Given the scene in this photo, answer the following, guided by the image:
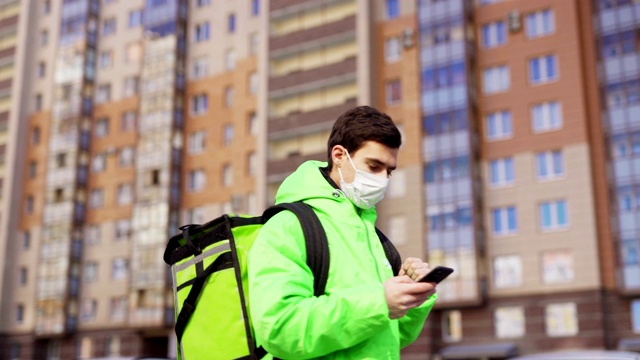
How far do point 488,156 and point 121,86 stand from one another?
88.3ft

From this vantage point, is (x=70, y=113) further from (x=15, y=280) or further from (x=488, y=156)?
(x=488, y=156)

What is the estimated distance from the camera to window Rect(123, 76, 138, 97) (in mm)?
54531

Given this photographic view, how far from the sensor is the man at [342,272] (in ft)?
8.55

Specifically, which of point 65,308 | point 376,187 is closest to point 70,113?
point 65,308

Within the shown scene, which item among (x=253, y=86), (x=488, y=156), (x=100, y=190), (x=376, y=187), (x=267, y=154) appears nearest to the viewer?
(x=376, y=187)

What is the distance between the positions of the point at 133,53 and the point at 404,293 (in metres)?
54.8

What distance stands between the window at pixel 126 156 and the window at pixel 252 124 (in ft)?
31.2

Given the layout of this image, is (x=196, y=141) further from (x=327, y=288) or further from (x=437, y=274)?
(x=437, y=274)

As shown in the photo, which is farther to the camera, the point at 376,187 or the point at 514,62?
the point at 514,62

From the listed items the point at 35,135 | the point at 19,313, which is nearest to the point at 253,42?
the point at 35,135

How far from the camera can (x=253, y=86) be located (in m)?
49.5

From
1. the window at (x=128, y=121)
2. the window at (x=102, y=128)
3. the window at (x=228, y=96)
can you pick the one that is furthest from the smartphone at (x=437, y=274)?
the window at (x=102, y=128)

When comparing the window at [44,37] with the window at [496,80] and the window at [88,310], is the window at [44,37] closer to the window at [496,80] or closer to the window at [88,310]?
the window at [88,310]

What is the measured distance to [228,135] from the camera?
49719 millimetres
